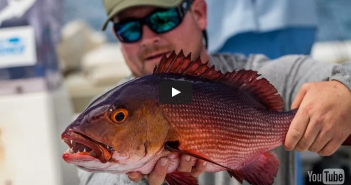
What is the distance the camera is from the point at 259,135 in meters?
0.69

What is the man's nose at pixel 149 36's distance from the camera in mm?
860

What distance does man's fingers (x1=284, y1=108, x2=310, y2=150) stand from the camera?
0.70 m

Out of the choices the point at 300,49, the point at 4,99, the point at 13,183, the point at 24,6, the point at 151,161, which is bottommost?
the point at 13,183

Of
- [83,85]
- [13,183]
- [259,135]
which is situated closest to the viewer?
[259,135]

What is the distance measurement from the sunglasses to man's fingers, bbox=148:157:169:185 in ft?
1.16

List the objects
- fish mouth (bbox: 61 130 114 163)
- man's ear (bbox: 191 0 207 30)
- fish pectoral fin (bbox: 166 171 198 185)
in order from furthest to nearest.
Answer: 1. man's ear (bbox: 191 0 207 30)
2. fish pectoral fin (bbox: 166 171 198 185)
3. fish mouth (bbox: 61 130 114 163)

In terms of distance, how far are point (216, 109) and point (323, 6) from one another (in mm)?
1665

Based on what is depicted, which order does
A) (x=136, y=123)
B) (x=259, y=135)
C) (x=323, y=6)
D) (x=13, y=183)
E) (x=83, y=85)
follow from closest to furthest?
1. (x=136, y=123)
2. (x=259, y=135)
3. (x=13, y=183)
4. (x=323, y=6)
5. (x=83, y=85)

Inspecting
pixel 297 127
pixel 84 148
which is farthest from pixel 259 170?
pixel 84 148

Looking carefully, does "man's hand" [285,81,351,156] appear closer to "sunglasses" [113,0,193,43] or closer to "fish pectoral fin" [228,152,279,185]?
"fish pectoral fin" [228,152,279,185]

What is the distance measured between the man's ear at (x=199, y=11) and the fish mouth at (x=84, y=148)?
20.2 inches

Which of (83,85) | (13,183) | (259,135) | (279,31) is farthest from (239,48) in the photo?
(83,85)

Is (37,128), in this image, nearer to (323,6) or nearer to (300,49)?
(300,49)

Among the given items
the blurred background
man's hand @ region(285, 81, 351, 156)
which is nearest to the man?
man's hand @ region(285, 81, 351, 156)
